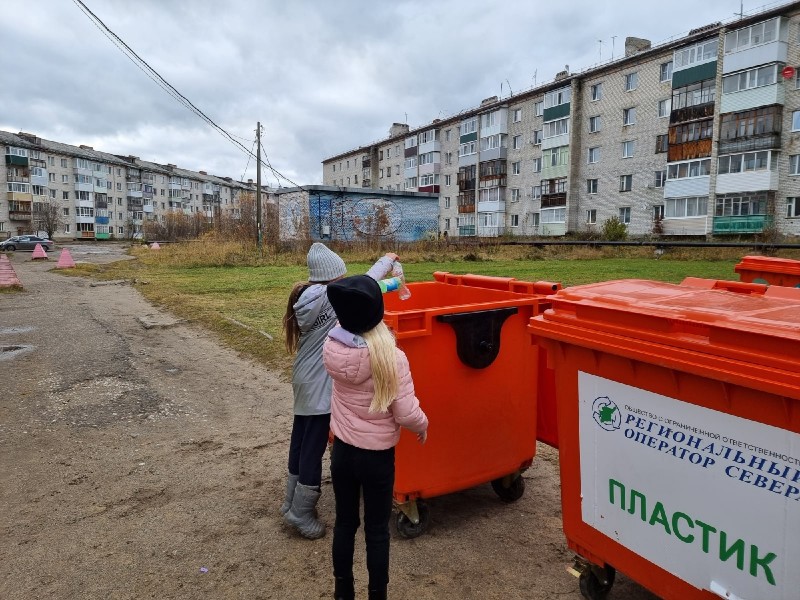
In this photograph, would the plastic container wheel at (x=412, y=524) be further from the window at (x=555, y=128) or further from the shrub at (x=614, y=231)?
the window at (x=555, y=128)

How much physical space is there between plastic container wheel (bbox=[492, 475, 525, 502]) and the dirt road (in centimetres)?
6

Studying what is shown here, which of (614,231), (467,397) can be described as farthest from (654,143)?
(467,397)

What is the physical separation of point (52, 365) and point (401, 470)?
18.5 feet

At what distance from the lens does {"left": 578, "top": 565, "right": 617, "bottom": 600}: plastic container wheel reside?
233cm

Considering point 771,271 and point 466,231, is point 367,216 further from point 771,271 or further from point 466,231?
point 771,271

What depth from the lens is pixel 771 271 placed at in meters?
4.12

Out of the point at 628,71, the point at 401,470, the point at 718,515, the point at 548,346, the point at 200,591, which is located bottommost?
the point at 200,591

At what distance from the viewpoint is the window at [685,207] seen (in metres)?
32.9

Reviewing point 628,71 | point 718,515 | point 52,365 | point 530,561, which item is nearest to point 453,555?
point 530,561

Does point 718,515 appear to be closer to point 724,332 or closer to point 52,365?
point 724,332

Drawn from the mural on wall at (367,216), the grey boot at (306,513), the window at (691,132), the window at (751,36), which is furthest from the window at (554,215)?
the grey boot at (306,513)

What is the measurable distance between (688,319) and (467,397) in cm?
137

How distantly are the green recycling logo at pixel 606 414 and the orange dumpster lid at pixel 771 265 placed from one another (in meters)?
2.50

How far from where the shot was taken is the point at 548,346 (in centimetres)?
237
